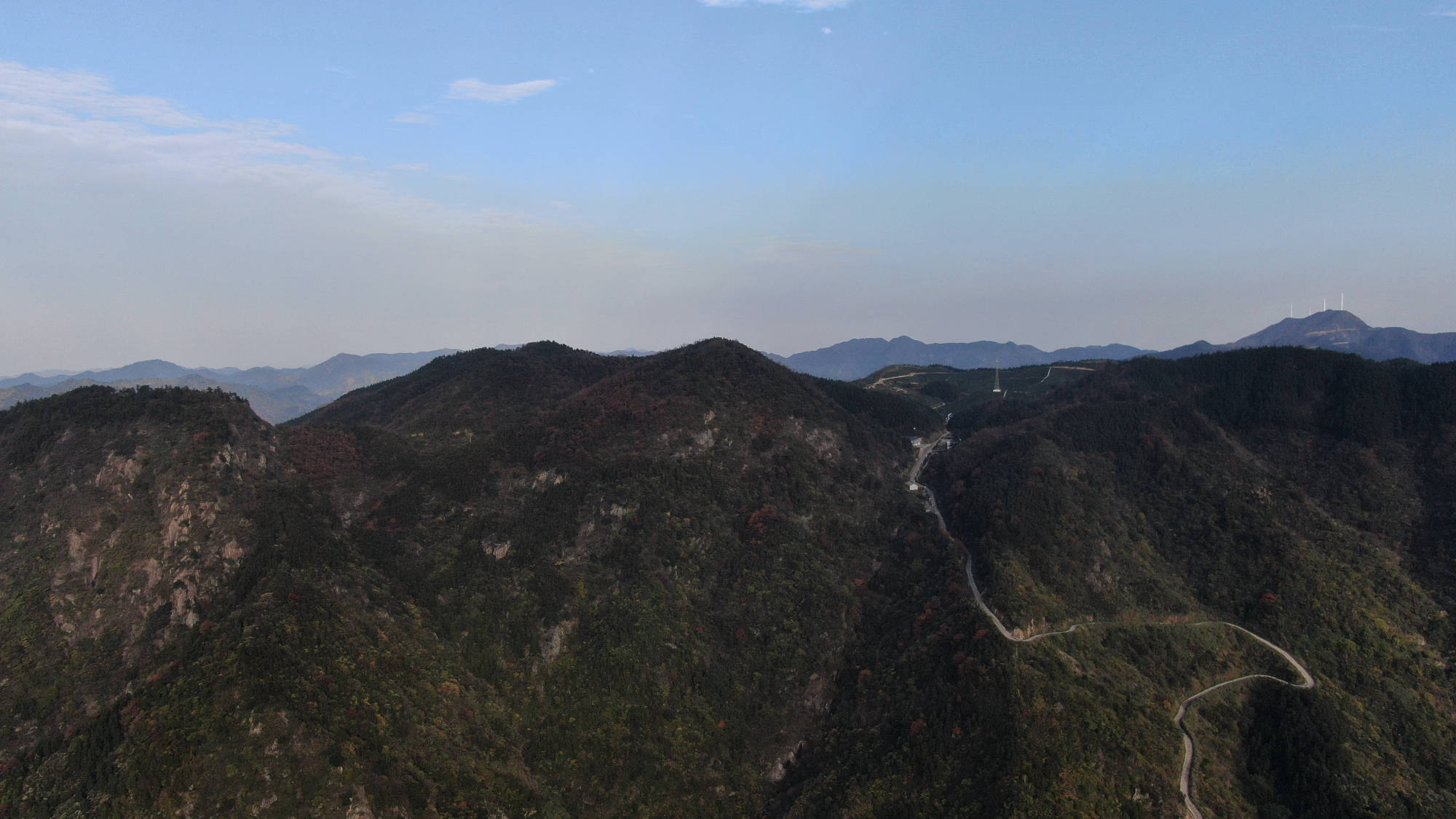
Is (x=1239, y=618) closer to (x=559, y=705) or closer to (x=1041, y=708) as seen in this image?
(x=1041, y=708)

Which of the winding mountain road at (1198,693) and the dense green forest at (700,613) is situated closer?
the dense green forest at (700,613)

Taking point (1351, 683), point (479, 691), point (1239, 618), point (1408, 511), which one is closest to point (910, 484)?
point (1239, 618)

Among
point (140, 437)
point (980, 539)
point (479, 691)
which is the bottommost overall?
point (479, 691)

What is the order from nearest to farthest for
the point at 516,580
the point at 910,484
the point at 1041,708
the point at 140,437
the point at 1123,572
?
the point at 1041,708 → the point at 140,437 → the point at 516,580 → the point at 1123,572 → the point at 910,484

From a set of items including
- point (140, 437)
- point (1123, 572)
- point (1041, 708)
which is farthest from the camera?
point (1123, 572)

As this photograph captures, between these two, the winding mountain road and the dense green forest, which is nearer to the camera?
the dense green forest

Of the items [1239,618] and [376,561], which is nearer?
[376,561]

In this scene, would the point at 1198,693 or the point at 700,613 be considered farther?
the point at 700,613

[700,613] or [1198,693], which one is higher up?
[700,613]
